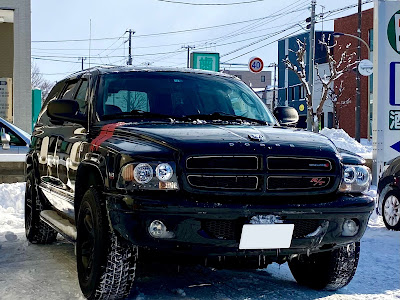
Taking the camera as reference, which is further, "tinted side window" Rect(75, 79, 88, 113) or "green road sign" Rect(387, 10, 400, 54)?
"green road sign" Rect(387, 10, 400, 54)

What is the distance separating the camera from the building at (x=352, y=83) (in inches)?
1843

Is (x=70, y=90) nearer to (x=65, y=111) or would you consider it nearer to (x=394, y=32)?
(x=65, y=111)

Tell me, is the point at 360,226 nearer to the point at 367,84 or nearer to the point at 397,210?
the point at 397,210

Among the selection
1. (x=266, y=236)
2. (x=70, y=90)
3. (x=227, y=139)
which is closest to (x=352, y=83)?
(x=70, y=90)

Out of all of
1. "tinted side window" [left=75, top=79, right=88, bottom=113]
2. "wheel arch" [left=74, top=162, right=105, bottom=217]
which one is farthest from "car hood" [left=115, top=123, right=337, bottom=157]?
"tinted side window" [left=75, top=79, right=88, bottom=113]

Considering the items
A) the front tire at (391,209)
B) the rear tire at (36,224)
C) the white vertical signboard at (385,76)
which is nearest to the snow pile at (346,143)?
the white vertical signboard at (385,76)

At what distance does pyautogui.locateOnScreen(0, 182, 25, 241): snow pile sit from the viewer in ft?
25.7

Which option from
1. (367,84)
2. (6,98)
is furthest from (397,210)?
(367,84)

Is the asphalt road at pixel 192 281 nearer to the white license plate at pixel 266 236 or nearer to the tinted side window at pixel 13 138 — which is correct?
the white license plate at pixel 266 236

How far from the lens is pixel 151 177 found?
3.88 meters

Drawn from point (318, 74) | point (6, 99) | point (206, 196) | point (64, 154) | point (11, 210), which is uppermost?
point (318, 74)

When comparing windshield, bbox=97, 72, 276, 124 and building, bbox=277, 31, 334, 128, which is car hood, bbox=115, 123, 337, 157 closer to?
windshield, bbox=97, 72, 276, 124

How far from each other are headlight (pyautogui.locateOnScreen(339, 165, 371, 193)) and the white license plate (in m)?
0.55

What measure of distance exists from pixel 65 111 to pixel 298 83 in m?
57.3
